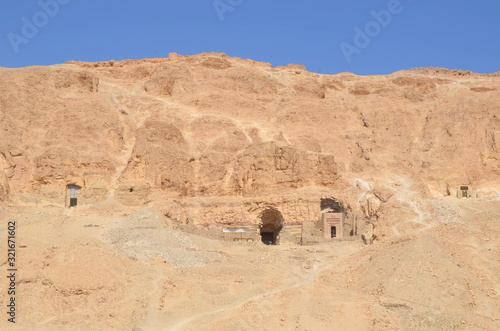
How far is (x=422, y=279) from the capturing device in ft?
60.2

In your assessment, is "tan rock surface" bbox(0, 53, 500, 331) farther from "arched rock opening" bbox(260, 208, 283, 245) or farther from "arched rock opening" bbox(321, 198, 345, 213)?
"arched rock opening" bbox(260, 208, 283, 245)

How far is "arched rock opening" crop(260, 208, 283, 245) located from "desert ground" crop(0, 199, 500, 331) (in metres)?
9.44

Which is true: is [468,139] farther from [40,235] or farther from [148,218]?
[40,235]

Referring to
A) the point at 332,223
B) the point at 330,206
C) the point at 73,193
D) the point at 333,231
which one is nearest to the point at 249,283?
the point at 332,223

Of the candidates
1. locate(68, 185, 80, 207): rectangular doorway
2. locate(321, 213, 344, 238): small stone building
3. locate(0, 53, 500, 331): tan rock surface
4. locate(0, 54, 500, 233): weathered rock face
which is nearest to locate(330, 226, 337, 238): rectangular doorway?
locate(321, 213, 344, 238): small stone building

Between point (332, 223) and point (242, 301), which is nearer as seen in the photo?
point (242, 301)

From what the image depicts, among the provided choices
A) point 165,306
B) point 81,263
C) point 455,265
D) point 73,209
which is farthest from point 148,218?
point 455,265

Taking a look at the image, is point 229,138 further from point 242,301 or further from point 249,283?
point 242,301

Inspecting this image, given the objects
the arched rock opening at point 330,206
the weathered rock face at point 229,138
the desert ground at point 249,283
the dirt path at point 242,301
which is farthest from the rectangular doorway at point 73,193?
the dirt path at point 242,301

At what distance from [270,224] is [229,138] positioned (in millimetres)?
7305

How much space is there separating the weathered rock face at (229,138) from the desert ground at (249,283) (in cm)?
822

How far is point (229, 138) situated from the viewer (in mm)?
37750

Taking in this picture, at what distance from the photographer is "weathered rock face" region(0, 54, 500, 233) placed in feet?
107

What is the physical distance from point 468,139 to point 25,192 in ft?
107
